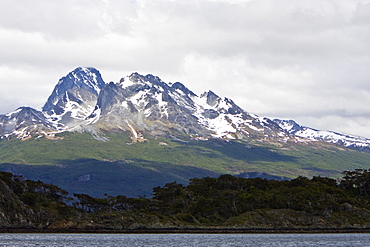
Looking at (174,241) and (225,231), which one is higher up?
(225,231)

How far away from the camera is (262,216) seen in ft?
643

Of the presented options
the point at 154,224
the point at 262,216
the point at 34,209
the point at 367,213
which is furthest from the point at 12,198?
the point at 367,213

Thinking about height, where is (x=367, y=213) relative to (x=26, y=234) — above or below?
above

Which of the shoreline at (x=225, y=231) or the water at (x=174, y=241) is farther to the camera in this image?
the shoreline at (x=225, y=231)

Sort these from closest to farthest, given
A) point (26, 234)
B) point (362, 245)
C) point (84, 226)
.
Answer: point (362, 245) < point (26, 234) < point (84, 226)

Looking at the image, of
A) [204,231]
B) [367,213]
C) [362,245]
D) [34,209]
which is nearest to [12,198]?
[34,209]

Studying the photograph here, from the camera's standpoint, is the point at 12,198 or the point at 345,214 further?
the point at 345,214

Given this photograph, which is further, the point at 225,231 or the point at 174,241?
the point at 225,231

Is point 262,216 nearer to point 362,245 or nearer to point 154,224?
point 154,224

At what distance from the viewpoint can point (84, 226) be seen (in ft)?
607

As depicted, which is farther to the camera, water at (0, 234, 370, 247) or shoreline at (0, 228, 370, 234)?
shoreline at (0, 228, 370, 234)

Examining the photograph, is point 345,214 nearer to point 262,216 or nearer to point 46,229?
point 262,216

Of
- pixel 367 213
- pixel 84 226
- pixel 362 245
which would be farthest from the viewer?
pixel 367 213

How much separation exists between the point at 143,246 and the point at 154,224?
201 ft
